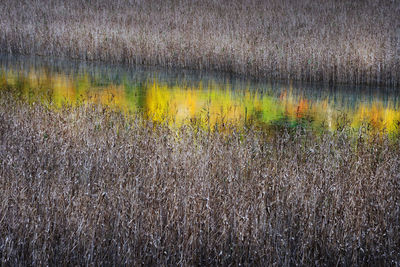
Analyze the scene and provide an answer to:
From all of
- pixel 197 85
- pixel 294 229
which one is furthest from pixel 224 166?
pixel 197 85

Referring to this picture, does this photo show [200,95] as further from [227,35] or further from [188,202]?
[188,202]

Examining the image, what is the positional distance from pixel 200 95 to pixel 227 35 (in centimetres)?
347

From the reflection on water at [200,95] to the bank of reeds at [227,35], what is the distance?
62cm

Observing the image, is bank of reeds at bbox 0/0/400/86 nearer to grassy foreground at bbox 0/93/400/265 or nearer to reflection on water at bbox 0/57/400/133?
reflection on water at bbox 0/57/400/133

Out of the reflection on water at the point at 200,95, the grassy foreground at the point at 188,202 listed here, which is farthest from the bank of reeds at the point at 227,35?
the grassy foreground at the point at 188,202

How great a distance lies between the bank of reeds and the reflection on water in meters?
0.62

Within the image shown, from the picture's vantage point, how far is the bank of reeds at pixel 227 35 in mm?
12359

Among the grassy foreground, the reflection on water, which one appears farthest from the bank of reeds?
the grassy foreground

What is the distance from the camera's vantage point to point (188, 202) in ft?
14.4

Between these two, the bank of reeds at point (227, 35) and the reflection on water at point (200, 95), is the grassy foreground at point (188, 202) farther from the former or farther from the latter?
the bank of reeds at point (227, 35)

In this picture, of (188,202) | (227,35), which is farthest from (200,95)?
(188,202)

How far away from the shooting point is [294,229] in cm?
432

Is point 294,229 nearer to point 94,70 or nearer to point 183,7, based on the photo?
point 94,70

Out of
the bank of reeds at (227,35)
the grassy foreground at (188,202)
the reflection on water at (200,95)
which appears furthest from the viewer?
the bank of reeds at (227,35)
